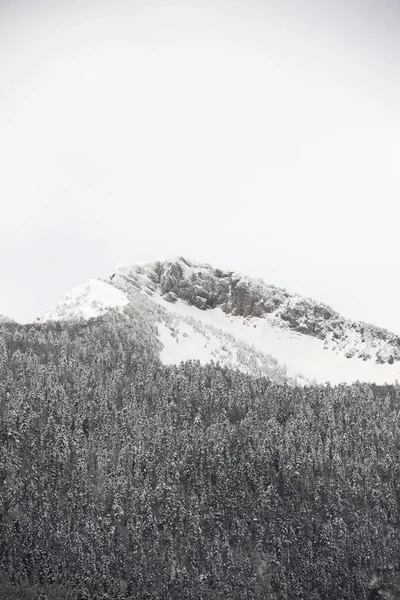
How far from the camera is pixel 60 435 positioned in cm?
11356

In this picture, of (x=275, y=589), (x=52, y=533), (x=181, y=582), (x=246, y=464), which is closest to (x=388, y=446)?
(x=246, y=464)

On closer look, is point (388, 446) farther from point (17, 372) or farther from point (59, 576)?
point (17, 372)

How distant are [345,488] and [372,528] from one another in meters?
10.4

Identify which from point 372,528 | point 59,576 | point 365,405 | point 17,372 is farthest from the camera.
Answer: point 365,405

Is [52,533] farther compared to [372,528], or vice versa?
[372,528]

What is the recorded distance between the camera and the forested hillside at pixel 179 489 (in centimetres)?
9888

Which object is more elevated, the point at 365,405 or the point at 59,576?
the point at 365,405

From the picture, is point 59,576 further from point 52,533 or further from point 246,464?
point 246,464

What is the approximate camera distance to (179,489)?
378 ft

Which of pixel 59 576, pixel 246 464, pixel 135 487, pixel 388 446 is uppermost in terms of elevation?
pixel 388 446

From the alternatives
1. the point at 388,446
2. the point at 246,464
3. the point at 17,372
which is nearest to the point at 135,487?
the point at 246,464

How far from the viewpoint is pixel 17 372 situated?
137 metres

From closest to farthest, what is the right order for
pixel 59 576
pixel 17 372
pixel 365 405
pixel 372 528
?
pixel 59 576, pixel 372 528, pixel 17 372, pixel 365 405

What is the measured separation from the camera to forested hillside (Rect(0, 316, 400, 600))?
98.9 meters
